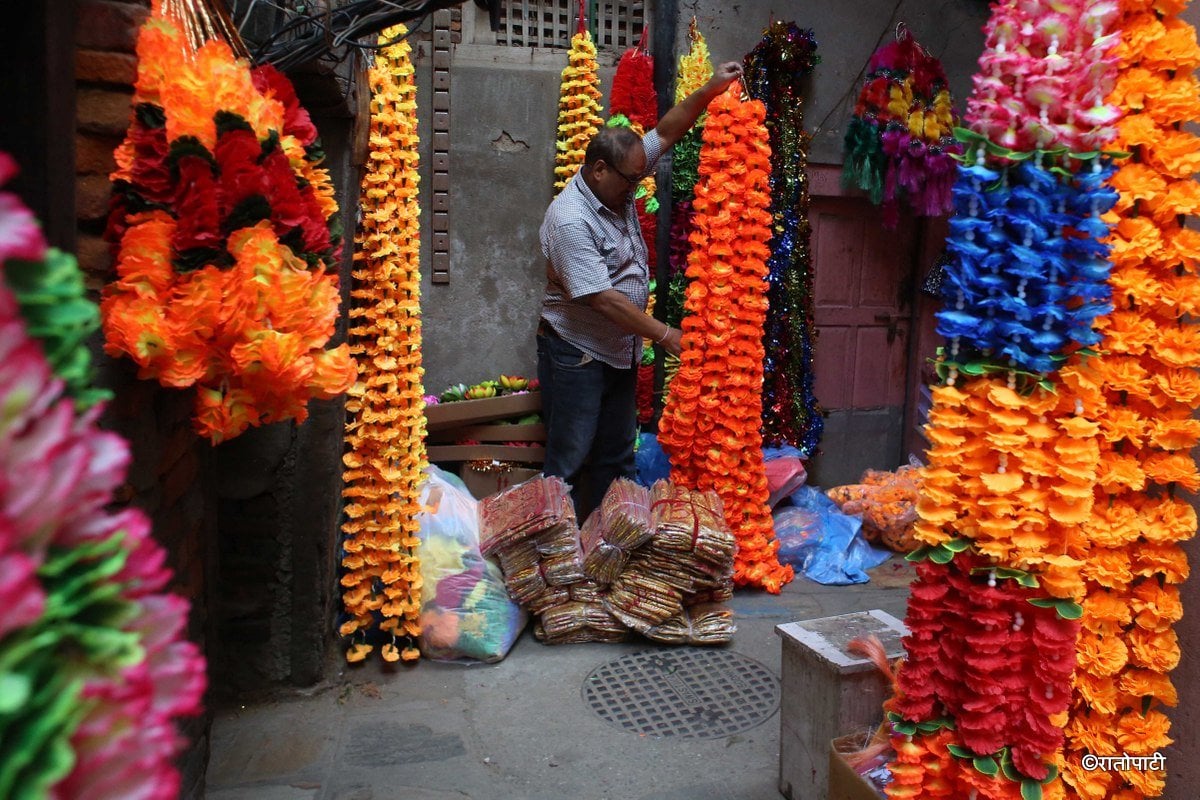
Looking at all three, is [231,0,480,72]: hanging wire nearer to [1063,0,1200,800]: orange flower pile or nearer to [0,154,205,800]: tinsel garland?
[1063,0,1200,800]: orange flower pile

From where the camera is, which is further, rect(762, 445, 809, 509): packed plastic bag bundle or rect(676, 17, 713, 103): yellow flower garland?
rect(676, 17, 713, 103): yellow flower garland

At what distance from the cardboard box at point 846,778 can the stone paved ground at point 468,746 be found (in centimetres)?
56

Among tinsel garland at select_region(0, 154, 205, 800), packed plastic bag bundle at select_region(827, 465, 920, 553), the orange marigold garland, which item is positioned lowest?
packed plastic bag bundle at select_region(827, 465, 920, 553)

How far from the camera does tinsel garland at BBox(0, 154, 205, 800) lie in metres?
0.55

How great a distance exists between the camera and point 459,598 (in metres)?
3.73

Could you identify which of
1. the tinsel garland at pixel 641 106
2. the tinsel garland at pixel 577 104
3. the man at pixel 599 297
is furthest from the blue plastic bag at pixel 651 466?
the tinsel garland at pixel 577 104

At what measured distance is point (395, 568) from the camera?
3.65 metres

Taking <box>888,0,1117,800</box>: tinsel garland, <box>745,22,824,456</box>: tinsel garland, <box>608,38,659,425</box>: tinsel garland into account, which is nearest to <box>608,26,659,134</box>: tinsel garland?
<box>608,38,659,425</box>: tinsel garland

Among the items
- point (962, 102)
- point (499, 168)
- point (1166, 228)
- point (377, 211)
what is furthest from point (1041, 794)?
point (962, 102)

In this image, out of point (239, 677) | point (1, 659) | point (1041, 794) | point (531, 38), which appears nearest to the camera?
point (1, 659)

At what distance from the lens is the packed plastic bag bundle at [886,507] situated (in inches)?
208

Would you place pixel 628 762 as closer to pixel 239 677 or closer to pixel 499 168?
pixel 239 677

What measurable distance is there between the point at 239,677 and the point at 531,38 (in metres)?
4.09

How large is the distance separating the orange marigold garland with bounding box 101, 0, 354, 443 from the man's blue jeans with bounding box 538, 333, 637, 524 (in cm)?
243
